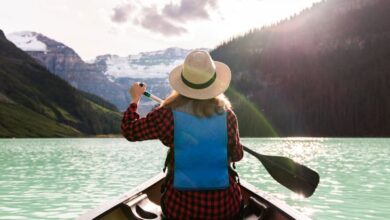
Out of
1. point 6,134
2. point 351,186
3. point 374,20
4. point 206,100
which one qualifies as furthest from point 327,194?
point 374,20

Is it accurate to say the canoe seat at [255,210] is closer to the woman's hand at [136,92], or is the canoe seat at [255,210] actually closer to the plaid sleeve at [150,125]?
the plaid sleeve at [150,125]

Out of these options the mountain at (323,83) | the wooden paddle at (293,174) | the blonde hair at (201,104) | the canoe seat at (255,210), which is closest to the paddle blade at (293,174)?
the wooden paddle at (293,174)

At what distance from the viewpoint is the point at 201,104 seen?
16.5ft

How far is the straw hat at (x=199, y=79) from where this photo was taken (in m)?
5.01

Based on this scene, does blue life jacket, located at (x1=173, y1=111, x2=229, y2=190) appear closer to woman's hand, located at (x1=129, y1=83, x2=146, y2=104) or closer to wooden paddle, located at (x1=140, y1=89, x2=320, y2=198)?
woman's hand, located at (x1=129, y1=83, x2=146, y2=104)

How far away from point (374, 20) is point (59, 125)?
432 ft

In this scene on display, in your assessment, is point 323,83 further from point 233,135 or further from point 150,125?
point 150,125

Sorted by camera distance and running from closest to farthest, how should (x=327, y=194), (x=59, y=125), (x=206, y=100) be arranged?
(x=206, y=100) → (x=327, y=194) → (x=59, y=125)

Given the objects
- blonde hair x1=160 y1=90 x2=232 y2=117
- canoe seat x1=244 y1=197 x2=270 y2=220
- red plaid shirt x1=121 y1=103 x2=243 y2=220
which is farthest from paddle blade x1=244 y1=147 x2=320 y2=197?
blonde hair x1=160 y1=90 x2=232 y2=117

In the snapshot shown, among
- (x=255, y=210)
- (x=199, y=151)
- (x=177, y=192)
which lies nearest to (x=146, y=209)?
(x=255, y=210)

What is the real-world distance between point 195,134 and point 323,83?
162 metres

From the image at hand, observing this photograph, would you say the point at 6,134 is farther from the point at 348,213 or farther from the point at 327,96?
the point at 348,213

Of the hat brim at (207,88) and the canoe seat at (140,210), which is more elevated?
the hat brim at (207,88)

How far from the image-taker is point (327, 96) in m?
153
